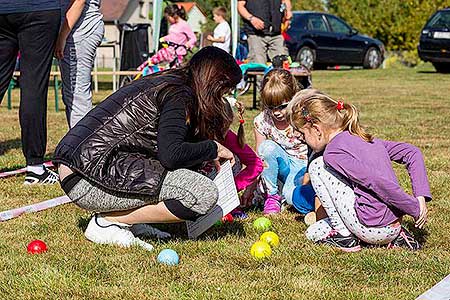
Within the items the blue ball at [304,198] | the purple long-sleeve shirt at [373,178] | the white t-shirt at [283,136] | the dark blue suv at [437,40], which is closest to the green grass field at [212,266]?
the blue ball at [304,198]

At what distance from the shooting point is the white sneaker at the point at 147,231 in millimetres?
4633

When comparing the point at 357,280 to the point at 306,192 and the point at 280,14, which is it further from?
the point at 280,14

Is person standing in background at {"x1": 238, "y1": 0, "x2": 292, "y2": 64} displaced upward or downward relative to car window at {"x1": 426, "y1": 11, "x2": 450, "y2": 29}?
upward

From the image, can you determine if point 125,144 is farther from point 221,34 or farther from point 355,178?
point 221,34

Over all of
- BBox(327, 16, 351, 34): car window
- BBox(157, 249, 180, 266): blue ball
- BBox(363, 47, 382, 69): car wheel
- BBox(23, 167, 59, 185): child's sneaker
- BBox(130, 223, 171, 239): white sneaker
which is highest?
BBox(157, 249, 180, 266): blue ball

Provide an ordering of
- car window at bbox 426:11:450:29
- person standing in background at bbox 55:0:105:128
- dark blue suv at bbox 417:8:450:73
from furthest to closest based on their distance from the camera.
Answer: car window at bbox 426:11:450:29
dark blue suv at bbox 417:8:450:73
person standing in background at bbox 55:0:105:128

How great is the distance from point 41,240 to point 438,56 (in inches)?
789

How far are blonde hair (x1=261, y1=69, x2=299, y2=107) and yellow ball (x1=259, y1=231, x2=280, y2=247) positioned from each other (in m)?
1.25

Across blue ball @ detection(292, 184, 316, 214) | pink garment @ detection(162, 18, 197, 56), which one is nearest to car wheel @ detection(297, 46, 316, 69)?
pink garment @ detection(162, 18, 197, 56)

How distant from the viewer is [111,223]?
4426 mm

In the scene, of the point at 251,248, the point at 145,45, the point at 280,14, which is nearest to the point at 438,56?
the point at 145,45

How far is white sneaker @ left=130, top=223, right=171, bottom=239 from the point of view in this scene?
463 cm

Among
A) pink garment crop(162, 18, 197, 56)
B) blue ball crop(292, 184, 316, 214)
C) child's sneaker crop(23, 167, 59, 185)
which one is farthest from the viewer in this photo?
pink garment crop(162, 18, 197, 56)

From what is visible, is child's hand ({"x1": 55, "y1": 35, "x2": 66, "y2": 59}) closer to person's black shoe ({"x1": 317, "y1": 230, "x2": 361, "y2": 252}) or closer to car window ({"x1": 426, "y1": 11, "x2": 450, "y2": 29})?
person's black shoe ({"x1": 317, "y1": 230, "x2": 361, "y2": 252})
